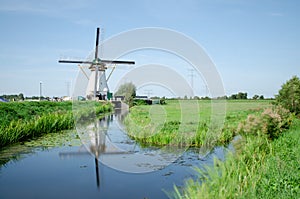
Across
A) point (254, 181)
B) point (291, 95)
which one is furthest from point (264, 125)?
point (291, 95)

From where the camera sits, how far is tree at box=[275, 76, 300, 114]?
14.5m

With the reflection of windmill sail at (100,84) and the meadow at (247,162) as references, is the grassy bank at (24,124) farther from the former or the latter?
the reflection of windmill sail at (100,84)

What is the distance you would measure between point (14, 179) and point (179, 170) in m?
3.42

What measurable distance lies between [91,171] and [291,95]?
11352 millimetres

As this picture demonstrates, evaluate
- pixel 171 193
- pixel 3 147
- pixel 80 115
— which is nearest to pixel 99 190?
pixel 171 193

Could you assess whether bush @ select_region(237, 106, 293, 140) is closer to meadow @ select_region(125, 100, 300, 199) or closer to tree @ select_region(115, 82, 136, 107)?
meadow @ select_region(125, 100, 300, 199)

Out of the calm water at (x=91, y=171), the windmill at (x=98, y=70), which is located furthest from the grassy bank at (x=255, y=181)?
the windmill at (x=98, y=70)

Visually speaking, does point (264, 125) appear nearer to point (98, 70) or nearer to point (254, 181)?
point (254, 181)

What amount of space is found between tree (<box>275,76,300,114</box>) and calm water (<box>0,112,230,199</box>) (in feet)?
23.3

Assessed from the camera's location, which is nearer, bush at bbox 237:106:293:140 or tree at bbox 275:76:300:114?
bush at bbox 237:106:293:140

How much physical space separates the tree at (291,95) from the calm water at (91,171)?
7107 mm

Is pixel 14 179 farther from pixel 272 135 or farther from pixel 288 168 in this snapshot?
pixel 272 135

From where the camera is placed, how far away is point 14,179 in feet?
19.9

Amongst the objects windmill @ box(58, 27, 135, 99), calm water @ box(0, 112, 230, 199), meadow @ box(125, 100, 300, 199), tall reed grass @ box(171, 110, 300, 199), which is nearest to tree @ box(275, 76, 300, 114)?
meadow @ box(125, 100, 300, 199)
